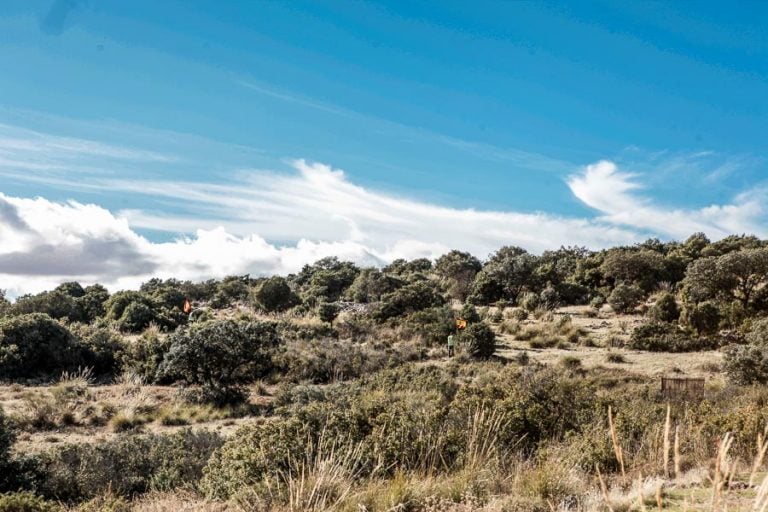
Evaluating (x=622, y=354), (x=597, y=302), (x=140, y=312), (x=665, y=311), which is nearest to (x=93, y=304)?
(x=140, y=312)

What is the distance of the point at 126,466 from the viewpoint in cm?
895

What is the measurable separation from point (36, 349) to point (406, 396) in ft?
49.1

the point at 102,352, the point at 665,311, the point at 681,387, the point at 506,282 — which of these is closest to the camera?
the point at 681,387

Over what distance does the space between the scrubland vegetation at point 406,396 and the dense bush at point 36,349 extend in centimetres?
7

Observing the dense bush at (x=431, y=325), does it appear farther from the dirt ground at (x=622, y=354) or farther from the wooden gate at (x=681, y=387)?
the wooden gate at (x=681, y=387)

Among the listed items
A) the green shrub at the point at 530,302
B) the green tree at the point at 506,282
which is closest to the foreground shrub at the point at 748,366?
the green shrub at the point at 530,302

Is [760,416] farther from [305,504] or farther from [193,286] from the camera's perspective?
[193,286]

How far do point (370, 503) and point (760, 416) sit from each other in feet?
21.8

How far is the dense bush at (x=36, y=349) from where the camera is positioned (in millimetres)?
18641

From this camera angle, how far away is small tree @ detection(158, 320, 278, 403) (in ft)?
55.2

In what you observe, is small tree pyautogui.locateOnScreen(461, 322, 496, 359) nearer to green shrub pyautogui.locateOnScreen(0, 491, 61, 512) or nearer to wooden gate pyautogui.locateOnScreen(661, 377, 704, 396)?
wooden gate pyautogui.locateOnScreen(661, 377, 704, 396)

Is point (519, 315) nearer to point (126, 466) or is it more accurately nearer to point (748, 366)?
point (748, 366)

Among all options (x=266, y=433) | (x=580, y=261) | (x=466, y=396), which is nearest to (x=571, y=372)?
(x=466, y=396)

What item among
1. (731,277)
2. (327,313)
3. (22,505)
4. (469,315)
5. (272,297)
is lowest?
(22,505)
